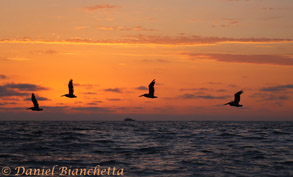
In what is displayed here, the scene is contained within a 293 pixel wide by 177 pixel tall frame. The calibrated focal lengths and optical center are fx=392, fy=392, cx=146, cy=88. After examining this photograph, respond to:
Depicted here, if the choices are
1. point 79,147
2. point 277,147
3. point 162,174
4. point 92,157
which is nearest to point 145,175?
point 162,174

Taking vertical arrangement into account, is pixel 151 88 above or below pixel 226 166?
above

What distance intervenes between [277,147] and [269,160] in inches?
368

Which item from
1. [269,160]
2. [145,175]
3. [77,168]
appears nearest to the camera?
[145,175]

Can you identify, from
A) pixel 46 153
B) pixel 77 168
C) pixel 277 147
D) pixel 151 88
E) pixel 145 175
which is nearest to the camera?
pixel 145 175

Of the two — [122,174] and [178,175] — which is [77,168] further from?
[178,175]

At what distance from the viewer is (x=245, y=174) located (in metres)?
26.2

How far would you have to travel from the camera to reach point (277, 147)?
40031 millimetres

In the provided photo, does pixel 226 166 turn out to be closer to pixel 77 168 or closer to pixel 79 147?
pixel 77 168

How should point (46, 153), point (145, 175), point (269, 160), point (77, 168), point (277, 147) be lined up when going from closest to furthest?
point (145, 175)
point (77, 168)
point (269, 160)
point (46, 153)
point (277, 147)

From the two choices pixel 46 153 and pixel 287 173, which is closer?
pixel 287 173

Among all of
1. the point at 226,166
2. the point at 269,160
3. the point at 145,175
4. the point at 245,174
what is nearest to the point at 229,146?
the point at 269,160

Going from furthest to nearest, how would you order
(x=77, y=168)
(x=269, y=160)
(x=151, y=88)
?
1. (x=151, y=88)
2. (x=269, y=160)
3. (x=77, y=168)

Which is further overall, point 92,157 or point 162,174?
point 92,157

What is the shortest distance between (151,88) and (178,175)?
42.4ft
